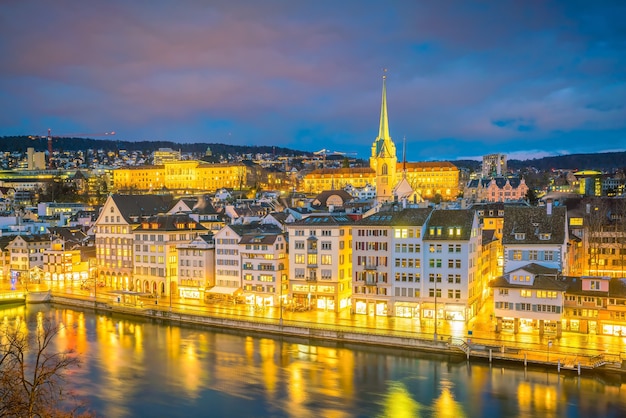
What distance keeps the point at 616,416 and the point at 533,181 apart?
524 ft

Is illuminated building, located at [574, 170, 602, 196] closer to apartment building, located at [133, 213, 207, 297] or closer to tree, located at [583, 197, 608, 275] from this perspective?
tree, located at [583, 197, 608, 275]

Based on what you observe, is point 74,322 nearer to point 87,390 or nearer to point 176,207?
point 87,390

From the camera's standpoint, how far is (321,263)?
55062 millimetres

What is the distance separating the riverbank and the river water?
79 centimetres

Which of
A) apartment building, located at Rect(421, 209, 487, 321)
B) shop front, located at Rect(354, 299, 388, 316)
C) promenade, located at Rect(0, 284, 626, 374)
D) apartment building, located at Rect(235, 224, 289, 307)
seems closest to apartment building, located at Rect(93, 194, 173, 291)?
promenade, located at Rect(0, 284, 626, 374)

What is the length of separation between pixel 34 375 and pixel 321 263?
32.5m

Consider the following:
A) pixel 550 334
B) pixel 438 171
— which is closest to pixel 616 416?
pixel 550 334

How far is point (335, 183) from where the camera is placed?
594ft

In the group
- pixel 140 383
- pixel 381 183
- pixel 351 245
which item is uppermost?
pixel 381 183

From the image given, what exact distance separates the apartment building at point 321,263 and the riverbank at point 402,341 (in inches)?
198

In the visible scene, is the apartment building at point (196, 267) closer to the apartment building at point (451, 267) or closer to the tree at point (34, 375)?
the tree at point (34, 375)

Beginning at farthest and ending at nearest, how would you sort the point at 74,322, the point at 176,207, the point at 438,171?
the point at 438,171 → the point at 176,207 → the point at 74,322

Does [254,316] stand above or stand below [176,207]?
below

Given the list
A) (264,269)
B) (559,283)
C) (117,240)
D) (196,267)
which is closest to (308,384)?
(559,283)
